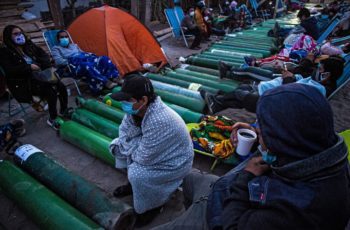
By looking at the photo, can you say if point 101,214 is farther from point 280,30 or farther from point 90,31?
point 280,30

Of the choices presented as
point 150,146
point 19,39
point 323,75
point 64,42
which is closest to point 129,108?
point 150,146

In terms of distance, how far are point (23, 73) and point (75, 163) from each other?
1748 mm

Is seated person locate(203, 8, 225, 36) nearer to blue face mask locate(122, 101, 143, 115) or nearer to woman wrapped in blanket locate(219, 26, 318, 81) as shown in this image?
woman wrapped in blanket locate(219, 26, 318, 81)

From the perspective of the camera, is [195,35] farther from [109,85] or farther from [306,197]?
[306,197]

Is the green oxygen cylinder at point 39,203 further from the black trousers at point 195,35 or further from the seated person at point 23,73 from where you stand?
the black trousers at point 195,35

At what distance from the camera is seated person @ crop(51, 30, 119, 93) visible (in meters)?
5.04

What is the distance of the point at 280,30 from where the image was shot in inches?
368

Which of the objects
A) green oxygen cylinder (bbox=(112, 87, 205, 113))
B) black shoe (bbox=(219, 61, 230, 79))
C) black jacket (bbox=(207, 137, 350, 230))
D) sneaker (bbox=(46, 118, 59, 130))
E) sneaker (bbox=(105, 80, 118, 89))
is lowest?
sneaker (bbox=(46, 118, 59, 130))

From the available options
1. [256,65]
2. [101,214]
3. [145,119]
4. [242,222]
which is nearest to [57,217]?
[101,214]

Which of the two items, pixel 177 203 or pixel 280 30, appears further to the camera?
pixel 280 30

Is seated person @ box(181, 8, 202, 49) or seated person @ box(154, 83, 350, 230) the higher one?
seated person @ box(154, 83, 350, 230)

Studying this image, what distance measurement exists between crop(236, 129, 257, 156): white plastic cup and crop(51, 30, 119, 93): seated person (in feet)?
10.0

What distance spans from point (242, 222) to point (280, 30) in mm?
9610

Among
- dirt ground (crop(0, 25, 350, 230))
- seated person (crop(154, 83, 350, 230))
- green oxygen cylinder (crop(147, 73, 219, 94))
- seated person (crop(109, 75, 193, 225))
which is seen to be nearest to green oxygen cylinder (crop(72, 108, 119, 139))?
dirt ground (crop(0, 25, 350, 230))
